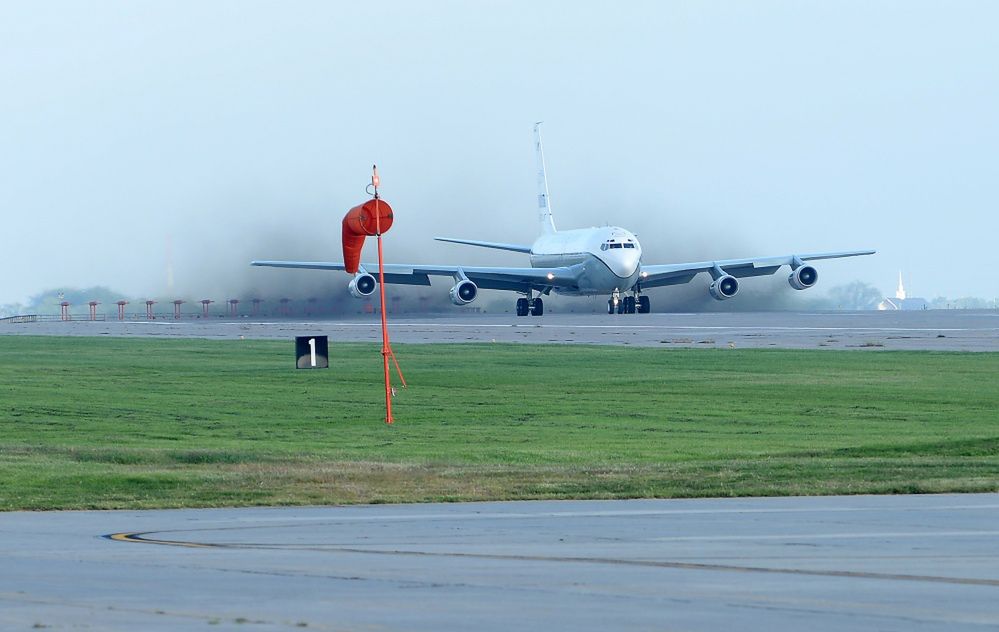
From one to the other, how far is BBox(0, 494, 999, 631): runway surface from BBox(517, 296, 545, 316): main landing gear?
218 feet

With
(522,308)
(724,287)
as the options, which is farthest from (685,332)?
(522,308)

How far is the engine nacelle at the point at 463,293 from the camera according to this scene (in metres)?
73.9

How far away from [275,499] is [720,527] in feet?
Answer: 14.9

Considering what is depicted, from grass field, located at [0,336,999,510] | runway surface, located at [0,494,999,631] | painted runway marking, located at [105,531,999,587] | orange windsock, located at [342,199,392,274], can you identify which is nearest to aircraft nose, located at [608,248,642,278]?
grass field, located at [0,336,999,510]

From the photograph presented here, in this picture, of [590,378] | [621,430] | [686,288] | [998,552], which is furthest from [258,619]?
[686,288]

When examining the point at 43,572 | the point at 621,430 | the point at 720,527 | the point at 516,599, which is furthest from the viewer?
the point at 621,430

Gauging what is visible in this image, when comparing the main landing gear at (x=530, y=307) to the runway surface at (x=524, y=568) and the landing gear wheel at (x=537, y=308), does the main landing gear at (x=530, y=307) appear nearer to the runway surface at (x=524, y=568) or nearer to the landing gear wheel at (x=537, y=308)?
the landing gear wheel at (x=537, y=308)

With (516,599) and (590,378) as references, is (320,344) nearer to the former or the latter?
(590,378)

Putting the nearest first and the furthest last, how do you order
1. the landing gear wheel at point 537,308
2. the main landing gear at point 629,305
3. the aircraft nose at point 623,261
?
the aircraft nose at point 623,261
the main landing gear at point 629,305
the landing gear wheel at point 537,308

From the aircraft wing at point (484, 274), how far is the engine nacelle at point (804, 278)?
36.6ft

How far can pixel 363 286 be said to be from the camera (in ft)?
238

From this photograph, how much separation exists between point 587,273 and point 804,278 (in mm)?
11333

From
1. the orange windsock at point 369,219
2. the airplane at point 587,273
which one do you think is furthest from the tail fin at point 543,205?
the orange windsock at point 369,219

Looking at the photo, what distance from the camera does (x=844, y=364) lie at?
107ft
